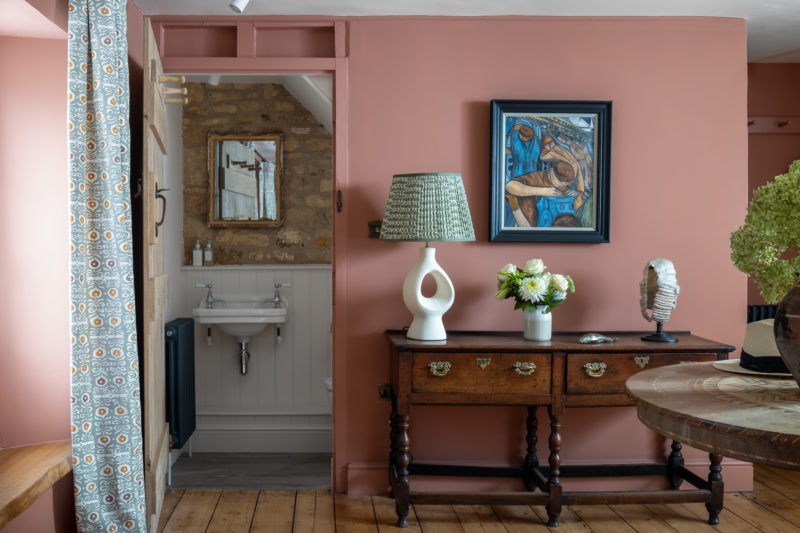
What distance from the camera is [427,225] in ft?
9.70

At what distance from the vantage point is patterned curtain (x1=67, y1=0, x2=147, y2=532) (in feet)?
8.02

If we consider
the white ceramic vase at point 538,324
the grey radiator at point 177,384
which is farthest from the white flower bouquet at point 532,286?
the grey radiator at point 177,384

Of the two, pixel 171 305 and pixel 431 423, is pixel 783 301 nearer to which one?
pixel 431 423

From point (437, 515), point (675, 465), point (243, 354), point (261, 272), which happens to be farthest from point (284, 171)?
point (675, 465)

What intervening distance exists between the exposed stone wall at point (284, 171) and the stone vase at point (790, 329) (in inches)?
131

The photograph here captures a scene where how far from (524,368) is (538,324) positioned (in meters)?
0.26

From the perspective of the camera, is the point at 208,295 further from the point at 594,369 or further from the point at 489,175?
the point at 594,369

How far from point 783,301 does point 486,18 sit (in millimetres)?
2234

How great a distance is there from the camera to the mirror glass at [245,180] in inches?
178

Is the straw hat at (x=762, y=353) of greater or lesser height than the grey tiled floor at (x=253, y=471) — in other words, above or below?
above

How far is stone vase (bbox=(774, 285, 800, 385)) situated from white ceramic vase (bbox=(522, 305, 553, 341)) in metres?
1.50

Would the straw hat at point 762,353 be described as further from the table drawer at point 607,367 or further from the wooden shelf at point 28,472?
the wooden shelf at point 28,472

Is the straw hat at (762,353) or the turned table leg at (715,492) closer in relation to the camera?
the straw hat at (762,353)

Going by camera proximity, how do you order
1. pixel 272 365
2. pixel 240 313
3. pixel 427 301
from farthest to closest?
pixel 272 365 → pixel 240 313 → pixel 427 301
